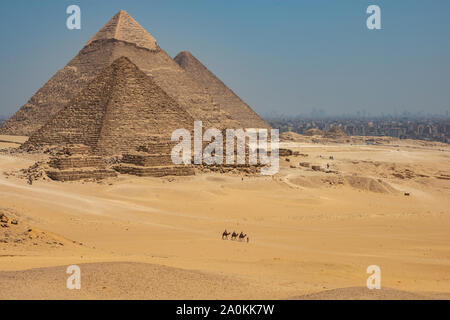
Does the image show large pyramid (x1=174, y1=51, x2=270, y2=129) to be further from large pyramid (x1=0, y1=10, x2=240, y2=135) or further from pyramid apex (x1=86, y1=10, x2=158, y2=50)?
pyramid apex (x1=86, y1=10, x2=158, y2=50)

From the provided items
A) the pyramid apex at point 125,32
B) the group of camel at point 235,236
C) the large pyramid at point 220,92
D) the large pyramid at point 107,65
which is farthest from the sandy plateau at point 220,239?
the large pyramid at point 220,92

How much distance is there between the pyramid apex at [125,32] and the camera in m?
53.4

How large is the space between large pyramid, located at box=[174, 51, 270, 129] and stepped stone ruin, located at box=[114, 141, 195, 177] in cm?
3977

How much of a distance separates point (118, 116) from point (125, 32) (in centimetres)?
2618

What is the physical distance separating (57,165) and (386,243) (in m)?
13.9

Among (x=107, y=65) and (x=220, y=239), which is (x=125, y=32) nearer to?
(x=107, y=65)

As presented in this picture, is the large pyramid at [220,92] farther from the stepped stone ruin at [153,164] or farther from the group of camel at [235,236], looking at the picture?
the group of camel at [235,236]

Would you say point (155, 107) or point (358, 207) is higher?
point (155, 107)

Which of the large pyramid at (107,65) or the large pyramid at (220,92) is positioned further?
the large pyramid at (220,92)

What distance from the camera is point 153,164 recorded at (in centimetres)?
2297

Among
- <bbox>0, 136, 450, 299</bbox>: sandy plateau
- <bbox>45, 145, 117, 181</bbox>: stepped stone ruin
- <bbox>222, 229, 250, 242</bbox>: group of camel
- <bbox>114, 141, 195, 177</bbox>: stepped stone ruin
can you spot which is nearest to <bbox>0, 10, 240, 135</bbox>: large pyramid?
<bbox>0, 136, 450, 299</bbox>: sandy plateau

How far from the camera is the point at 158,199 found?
59.1ft
